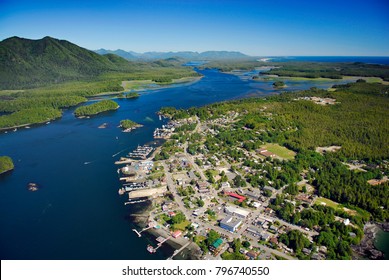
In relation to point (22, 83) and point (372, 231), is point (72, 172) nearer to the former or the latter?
point (372, 231)

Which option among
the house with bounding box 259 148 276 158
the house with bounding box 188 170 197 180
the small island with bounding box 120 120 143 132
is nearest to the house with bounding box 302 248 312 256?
the house with bounding box 188 170 197 180

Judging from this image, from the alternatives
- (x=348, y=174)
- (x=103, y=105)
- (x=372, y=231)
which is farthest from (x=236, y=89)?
(x=372, y=231)

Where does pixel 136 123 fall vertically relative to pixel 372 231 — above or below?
above

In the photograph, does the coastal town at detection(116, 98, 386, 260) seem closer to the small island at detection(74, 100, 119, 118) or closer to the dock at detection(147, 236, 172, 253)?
the dock at detection(147, 236, 172, 253)

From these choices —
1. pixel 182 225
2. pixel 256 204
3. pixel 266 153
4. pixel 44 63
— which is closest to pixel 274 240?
pixel 256 204

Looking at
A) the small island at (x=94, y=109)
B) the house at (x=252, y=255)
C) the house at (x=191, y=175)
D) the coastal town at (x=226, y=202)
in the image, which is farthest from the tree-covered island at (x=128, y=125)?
the house at (x=252, y=255)

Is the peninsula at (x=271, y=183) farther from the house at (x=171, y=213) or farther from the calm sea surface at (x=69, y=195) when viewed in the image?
the calm sea surface at (x=69, y=195)
